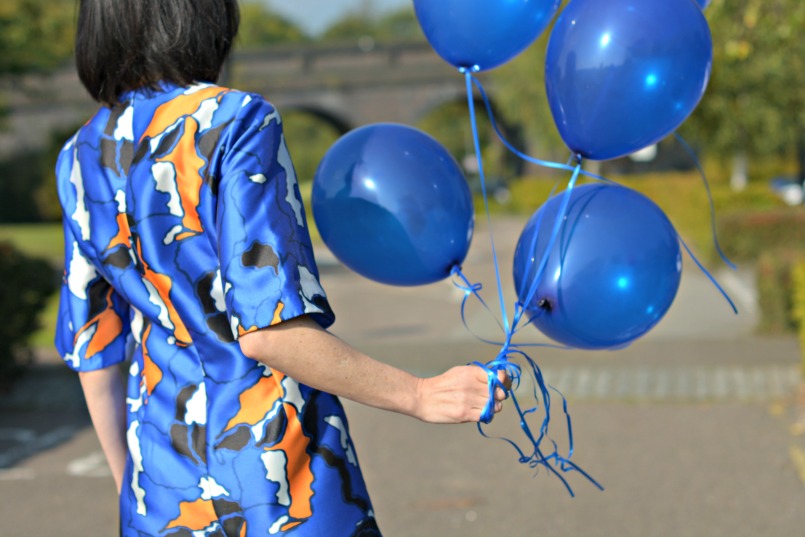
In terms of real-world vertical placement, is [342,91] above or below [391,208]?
below

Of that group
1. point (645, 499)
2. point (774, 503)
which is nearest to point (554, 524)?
point (645, 499)

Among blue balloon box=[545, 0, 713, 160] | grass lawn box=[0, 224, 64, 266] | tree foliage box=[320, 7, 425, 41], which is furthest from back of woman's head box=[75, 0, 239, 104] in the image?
tree foliage box=[320, 7, 425, 41]

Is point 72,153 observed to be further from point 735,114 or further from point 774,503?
point 735,114

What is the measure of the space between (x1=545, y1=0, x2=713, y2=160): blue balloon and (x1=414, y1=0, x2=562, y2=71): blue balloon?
7 cm

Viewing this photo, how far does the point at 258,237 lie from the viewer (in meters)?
1.67

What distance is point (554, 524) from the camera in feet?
16.0

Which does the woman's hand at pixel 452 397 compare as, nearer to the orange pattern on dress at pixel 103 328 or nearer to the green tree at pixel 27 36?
the orange pattern on dress at pixel 103 328

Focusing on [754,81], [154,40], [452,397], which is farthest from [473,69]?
[754,81]

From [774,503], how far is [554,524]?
3.47ft

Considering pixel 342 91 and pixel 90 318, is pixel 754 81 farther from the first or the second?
pixel 342 91

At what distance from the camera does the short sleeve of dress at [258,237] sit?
1.66 m

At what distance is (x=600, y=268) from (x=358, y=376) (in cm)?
70

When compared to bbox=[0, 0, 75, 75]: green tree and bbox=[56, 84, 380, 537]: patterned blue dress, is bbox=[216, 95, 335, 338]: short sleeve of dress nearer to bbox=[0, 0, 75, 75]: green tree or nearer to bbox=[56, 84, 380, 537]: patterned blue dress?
bbox=[56, 84, 380, 537]: patterned blue dress

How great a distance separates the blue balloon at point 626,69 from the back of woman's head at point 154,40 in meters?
0.74
